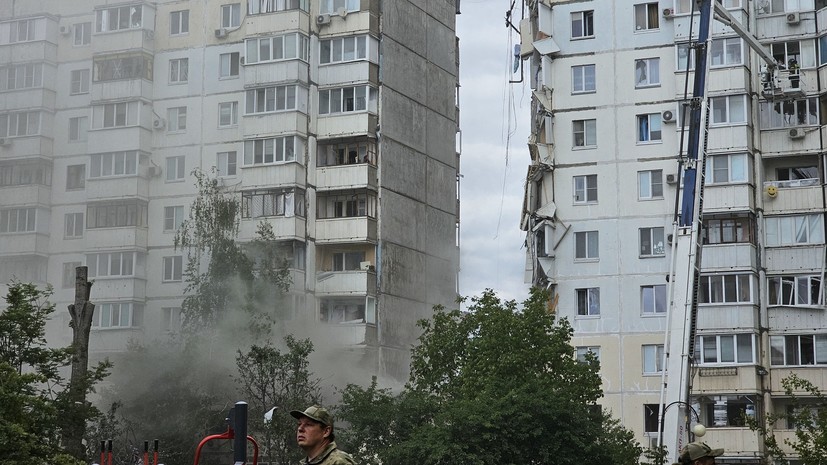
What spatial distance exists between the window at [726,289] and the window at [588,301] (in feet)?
17.3

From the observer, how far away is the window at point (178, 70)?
72500 millimetres

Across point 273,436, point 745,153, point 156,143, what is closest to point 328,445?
point 273,436

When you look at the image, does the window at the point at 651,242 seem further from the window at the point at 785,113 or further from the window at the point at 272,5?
the window at the point at 272,5

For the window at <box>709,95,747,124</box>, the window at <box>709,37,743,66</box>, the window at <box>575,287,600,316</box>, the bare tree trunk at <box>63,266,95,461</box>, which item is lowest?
the bare tree trunk at <box>63,266,95,461</box>

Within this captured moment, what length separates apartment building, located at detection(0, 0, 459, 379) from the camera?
68.2 metres

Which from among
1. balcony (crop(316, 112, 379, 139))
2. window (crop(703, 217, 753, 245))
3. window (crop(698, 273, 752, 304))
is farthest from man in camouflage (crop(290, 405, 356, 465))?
balcony (crop(316, 112, 379, 139))

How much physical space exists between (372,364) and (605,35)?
20.7m

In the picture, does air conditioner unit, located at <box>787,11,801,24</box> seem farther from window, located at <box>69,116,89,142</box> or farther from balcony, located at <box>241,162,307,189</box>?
window, located at <box>69,116,89,142</box>

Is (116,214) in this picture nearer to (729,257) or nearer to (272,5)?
(272,5)

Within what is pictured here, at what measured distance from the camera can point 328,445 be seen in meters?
10.9

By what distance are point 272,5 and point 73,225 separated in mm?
16022

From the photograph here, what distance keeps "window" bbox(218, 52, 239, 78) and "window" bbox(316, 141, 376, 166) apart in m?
6.33

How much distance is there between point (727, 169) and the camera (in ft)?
211

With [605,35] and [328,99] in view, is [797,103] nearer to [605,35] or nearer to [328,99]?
[605,35]
